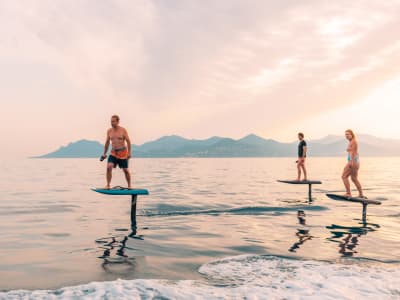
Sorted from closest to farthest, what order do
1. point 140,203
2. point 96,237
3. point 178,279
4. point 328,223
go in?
1. point 178,279
2. point 96,237
3. point 328,223
4. point 140,203

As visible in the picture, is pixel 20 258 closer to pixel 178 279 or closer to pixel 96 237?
pixel 96 237

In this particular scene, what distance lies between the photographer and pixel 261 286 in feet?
23.5

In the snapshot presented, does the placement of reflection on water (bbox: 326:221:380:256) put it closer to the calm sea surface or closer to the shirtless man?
the calm sea surface

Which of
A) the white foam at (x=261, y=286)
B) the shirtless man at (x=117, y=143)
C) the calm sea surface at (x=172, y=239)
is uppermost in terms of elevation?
the shirtless man at (x=117, y=143)

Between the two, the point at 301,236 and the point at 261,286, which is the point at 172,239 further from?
the point at 261,286

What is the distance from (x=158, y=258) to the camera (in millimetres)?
9320

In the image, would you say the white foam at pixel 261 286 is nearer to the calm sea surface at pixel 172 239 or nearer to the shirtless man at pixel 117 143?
the calm sea surface at pixel 172 239

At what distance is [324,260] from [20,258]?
7801 millimetres

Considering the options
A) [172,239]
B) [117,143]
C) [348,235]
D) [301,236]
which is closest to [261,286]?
[172,239]

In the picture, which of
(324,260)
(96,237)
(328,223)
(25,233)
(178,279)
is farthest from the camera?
(328,223)

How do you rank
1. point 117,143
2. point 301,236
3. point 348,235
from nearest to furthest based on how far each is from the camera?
point 301,236, point 348,235, point 117,143

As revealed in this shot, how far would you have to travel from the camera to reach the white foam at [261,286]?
21.7 ft

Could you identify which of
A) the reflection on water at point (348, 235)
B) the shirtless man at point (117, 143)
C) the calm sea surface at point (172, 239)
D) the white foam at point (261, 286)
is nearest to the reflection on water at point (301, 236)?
the calm sea surface at point (172, 239)

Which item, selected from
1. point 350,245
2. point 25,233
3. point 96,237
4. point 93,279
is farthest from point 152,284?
point 25,233
